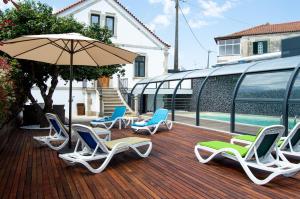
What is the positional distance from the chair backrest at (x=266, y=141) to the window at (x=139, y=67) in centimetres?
2029

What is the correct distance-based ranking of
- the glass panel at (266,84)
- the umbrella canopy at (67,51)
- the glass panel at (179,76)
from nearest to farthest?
the umbrella canopy at (67,51) < the glass panel at (179,76) < the glass panel at (266,84)

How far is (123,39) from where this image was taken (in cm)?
2464

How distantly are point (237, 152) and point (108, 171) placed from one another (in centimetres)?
250

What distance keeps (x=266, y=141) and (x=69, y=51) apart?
484 cm

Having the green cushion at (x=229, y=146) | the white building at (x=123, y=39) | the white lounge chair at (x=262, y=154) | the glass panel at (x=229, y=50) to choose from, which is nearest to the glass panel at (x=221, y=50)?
the glass panel at (x=229, y=50)

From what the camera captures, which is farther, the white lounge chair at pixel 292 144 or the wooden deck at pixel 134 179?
the white lounge chair at pixel 292 144

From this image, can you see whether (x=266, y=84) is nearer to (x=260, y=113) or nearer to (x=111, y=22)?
(x=260, y=113)

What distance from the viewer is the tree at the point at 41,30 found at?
1060cm

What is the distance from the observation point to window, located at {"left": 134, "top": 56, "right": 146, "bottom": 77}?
83.3ft

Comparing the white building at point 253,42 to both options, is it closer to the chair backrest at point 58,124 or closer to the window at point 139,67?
the window at point 139,67

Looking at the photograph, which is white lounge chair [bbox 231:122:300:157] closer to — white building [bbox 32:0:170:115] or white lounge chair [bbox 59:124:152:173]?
white lounge chair [bbox 59:124:152:173]

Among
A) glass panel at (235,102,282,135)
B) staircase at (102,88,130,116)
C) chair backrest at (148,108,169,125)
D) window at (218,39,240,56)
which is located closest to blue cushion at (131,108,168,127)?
chair backrest at (148,108,169,125)

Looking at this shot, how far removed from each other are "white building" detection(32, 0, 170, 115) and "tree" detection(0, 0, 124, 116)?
27.6 ft

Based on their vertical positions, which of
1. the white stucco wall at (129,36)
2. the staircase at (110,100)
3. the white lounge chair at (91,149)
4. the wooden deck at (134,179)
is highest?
the white stucco wall at (129,36)
